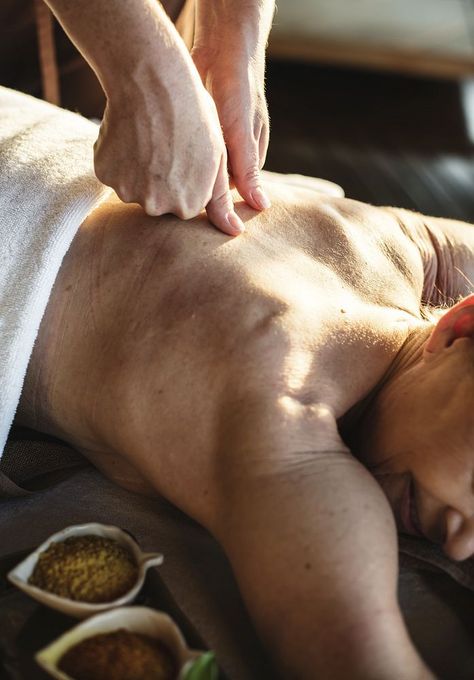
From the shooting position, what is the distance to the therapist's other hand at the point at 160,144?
107 centimetres

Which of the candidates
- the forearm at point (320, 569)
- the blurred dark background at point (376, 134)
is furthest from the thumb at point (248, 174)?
the blurred dark background at point (376, 134)

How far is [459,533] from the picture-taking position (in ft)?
3.32

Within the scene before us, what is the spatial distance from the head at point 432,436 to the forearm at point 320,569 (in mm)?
111

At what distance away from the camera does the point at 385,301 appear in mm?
1214

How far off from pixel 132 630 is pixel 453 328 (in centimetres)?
60

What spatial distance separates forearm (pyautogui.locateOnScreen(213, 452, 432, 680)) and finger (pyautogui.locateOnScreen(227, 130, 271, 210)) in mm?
448

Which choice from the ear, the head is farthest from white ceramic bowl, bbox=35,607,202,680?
the ear

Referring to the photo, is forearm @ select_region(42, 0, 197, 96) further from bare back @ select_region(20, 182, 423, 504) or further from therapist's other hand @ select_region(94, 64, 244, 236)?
bare back @ select_region(20, 182, 423, 504)

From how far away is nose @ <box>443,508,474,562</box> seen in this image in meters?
1.00

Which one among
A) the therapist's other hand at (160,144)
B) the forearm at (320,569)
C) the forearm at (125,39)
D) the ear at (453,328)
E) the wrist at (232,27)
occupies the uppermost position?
the forearm at (125,39)

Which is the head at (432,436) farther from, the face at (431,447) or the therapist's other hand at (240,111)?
the therapist's other hand at (240,111)

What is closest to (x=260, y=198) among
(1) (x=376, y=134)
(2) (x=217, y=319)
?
(2) (x=217, y=319)

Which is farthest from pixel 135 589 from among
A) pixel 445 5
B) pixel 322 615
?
pixel 445 5

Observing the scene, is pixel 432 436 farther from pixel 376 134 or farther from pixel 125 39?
pixel 376 134
